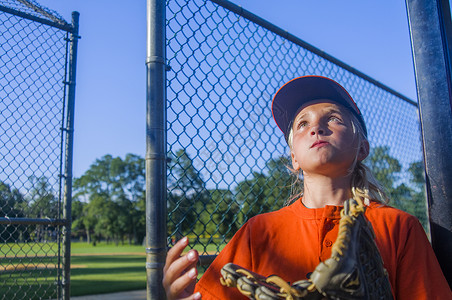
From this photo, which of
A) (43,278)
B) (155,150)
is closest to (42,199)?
(155,150)

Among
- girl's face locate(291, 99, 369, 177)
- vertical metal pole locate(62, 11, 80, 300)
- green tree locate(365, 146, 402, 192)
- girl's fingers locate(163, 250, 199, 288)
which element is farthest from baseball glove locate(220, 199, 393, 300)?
green tree locate(365, 146, 402, 192)

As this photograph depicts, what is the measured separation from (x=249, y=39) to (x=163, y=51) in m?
0.82

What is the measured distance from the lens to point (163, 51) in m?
1.47

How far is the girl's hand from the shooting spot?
3.35ft

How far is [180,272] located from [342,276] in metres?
0.48

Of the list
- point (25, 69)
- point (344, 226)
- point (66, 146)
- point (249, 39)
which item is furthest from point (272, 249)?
point (25, 69)

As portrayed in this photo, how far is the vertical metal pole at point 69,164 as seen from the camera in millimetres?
3018

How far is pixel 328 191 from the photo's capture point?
4.30 feet

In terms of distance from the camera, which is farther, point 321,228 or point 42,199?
point 42,199

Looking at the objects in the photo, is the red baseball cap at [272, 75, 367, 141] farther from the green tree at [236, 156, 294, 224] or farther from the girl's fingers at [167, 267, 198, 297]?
the girl's fingers at [167, 267, 198, 297]

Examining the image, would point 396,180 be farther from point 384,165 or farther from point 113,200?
point 113,200

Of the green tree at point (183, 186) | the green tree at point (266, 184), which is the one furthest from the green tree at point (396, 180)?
the green tree at point (183, 186)

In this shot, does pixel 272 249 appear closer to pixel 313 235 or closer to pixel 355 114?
pixel 313 235

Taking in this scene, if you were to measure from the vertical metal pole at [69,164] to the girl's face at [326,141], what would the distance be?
2.39 metres
